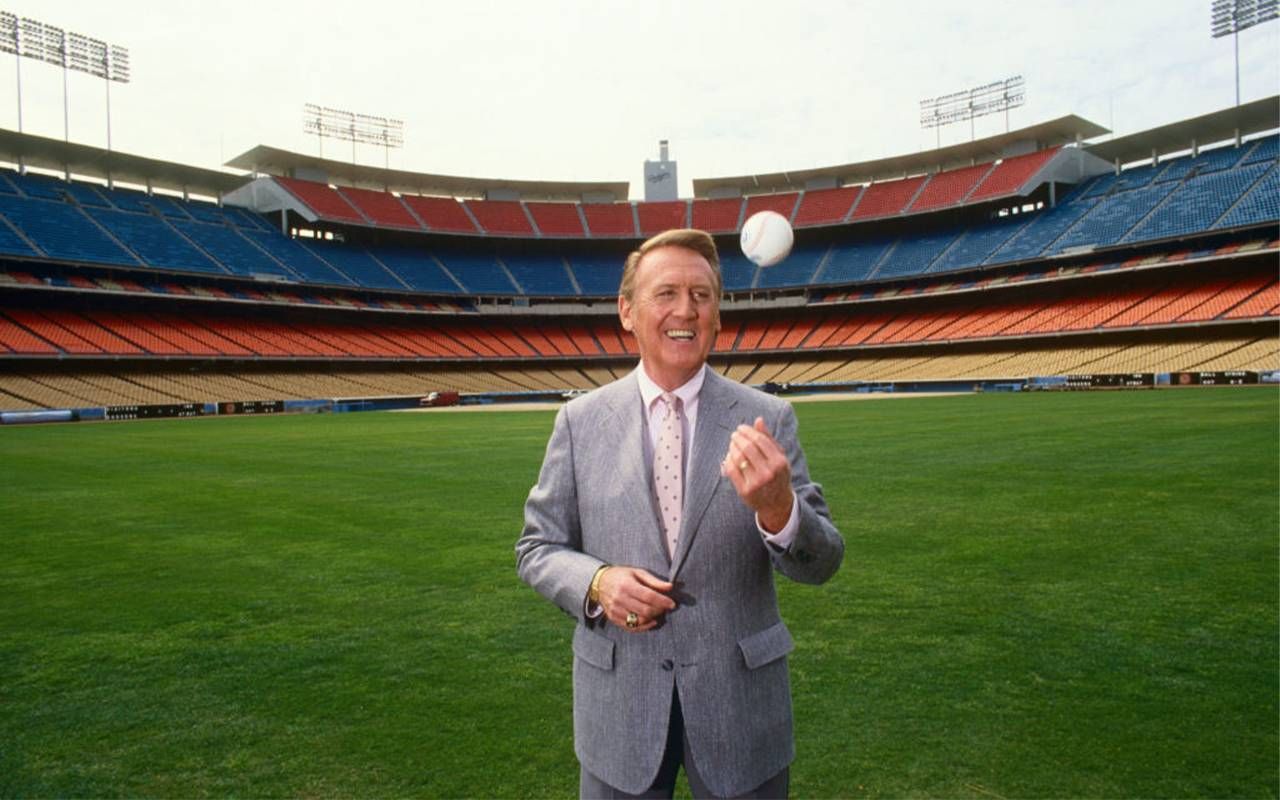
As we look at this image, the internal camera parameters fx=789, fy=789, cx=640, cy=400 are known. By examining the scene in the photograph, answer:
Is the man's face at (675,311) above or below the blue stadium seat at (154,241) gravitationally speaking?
below

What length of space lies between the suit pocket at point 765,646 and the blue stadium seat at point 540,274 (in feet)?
219

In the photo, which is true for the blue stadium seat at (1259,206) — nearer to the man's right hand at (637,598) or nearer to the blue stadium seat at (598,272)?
the blue stadium seat at (598,272)

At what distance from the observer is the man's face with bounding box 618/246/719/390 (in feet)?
7.36

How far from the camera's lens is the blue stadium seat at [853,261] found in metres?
64.6

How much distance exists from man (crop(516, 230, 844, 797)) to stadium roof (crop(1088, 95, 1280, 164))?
6368 cm

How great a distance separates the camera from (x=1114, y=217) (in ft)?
174

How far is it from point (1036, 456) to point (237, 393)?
150ft

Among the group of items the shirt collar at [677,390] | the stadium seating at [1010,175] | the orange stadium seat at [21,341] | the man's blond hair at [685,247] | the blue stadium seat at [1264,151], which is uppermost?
the stadium seating at [1010,175]

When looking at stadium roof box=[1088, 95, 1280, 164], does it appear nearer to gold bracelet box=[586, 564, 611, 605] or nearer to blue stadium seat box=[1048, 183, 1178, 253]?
blue stadium seat box=[1048, 183, 1178, 253]

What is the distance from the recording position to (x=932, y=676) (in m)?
4.38

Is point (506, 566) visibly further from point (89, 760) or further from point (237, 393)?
point (237, 393)

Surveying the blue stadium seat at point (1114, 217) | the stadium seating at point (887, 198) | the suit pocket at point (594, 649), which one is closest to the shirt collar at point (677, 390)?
the suit pocket at point (594, 649)

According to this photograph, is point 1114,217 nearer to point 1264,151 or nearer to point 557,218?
point 1264,151

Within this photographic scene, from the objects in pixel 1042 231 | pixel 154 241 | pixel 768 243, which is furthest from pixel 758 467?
pixel 1042 231
